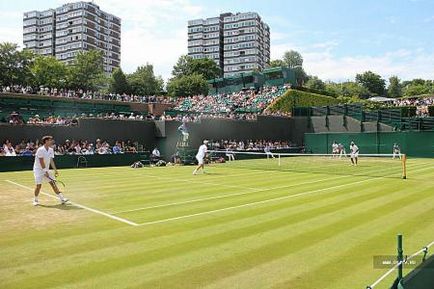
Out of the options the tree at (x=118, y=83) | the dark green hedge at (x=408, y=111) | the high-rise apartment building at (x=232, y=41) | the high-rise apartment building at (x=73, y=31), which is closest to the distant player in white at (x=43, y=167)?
the dark green hedge at (x=408, y=111)

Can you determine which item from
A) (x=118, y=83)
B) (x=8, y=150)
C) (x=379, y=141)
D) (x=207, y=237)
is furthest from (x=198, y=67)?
(x=207, y=237)

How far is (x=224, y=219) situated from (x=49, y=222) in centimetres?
453

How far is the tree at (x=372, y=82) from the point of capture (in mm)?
145875

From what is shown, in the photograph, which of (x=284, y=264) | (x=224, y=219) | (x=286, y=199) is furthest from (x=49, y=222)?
(x=286, y=199)

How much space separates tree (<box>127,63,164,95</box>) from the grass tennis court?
7869cm

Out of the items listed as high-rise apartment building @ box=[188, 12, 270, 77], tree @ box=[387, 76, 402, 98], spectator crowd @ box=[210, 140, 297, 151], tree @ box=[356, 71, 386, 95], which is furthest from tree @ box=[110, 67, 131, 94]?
tree @ box=[387, 76, 402, 98]

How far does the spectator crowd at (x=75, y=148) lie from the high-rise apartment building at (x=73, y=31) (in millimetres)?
117498

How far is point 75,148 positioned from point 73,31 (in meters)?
129

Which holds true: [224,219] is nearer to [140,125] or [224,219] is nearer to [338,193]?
[338,193]

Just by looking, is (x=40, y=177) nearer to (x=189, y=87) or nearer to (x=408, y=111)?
(x=408, y=111)

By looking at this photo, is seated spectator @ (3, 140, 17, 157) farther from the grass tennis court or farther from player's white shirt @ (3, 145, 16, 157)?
the grass tennis court

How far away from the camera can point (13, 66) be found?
72.3 m

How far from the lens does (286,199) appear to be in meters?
14.5

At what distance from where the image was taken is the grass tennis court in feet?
21.7
